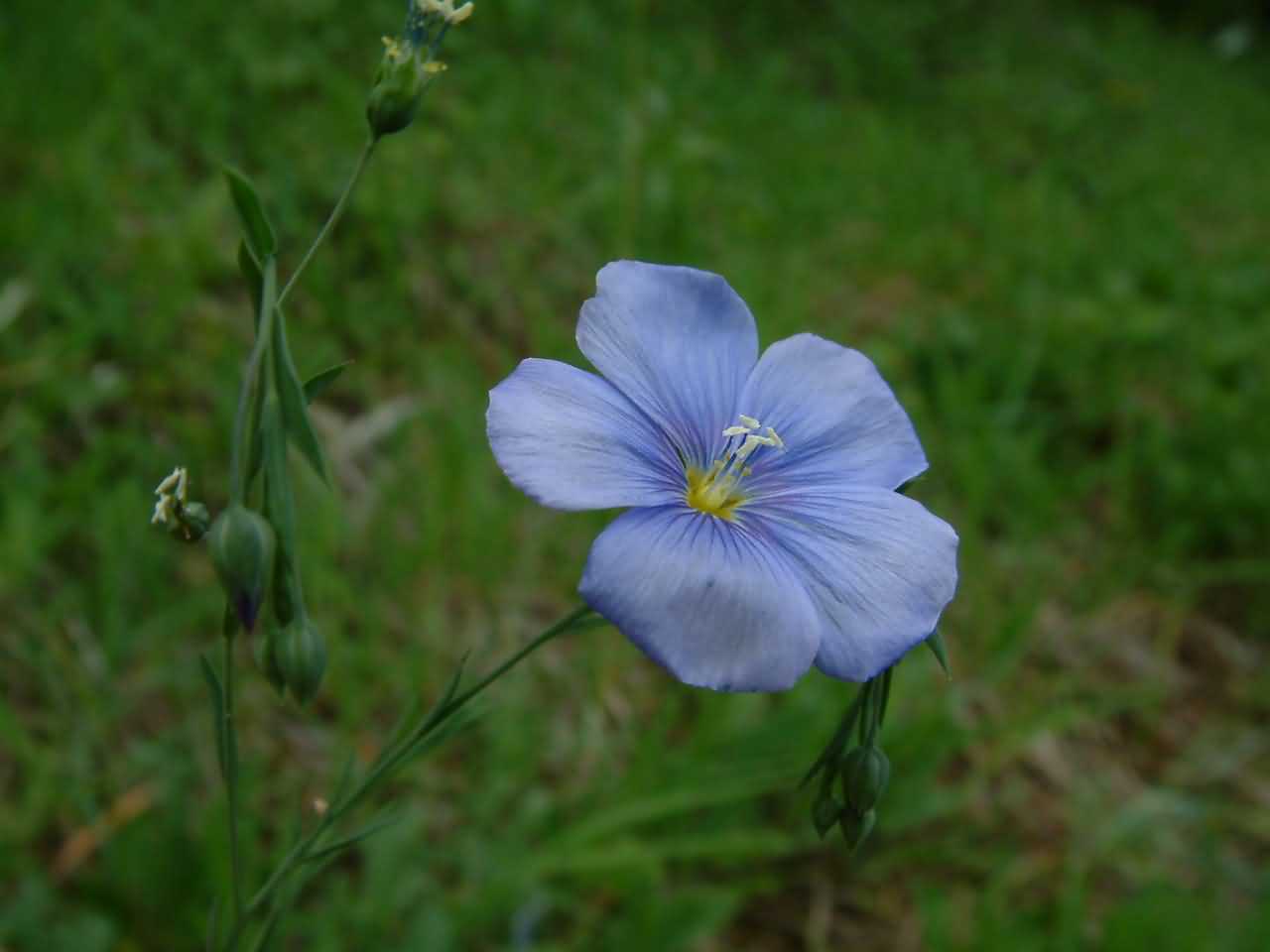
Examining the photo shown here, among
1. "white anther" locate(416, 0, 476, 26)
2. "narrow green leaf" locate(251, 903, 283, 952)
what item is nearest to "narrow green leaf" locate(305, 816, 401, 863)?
"narrow green leaf" locate(251, 903, 283, 952)

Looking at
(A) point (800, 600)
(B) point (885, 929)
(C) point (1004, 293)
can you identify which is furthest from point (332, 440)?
(C) point (1004, 293)

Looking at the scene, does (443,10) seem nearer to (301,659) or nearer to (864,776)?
(301,659)

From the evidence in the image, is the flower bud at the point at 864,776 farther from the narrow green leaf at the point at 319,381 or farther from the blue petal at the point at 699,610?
the narrow green leaf at the point at 319,381

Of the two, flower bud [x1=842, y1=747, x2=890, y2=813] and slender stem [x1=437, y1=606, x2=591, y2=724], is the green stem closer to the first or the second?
slender stem [x1=437, y1=606, x2=591, y2=724]

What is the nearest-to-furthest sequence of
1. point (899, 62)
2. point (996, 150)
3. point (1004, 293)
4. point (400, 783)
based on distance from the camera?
1. point (400, 783)
2. point (1004, 293)
3. point (996, 150)
4. point (899, 62)

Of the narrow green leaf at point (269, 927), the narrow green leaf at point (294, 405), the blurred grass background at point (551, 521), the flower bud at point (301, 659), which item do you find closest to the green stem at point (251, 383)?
the narrow green leaf at point (294, 405)

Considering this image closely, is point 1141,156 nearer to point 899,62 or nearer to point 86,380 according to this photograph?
point 899,62
